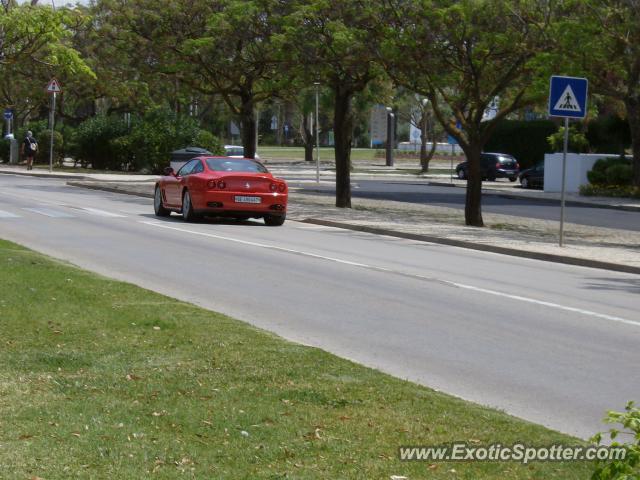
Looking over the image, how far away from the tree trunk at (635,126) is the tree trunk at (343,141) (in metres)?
9.28

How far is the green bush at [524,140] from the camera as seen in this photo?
209 ft

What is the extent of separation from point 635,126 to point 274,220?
19.0 metres

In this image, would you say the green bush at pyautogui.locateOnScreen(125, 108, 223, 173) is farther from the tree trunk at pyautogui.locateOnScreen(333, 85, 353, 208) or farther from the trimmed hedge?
the tree trunk at pyautogui.locateOnScreen(333, 85, 353, 208)

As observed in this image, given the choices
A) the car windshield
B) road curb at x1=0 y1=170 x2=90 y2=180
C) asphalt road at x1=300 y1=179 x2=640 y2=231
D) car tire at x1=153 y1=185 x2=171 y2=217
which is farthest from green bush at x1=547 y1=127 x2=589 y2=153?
car tire at x1=153 y1=185 x2=171 y2=217

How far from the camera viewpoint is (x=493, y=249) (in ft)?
68.2

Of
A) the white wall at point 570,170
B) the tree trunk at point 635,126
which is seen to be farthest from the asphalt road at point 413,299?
the white wall at point 570,170

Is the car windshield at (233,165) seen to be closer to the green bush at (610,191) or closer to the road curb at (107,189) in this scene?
the road curb at (107,189)

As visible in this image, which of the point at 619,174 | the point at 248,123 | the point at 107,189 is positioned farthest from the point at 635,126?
the point at 107,189

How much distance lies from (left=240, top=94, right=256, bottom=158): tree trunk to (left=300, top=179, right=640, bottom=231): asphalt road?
3.41m

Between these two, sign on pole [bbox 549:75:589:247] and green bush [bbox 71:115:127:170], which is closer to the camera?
sign on pole [bbox 549:75:589:247]

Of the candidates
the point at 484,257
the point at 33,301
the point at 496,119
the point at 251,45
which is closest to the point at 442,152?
the point at 251,45

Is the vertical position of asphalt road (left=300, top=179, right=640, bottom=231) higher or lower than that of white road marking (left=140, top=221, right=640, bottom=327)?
lower

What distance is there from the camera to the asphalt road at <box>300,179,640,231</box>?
32719 mm

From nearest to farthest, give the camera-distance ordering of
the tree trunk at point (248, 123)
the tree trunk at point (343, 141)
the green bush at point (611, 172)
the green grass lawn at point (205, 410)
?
the green grass lawn at point (205, 410) → the tree trunk at point (343, 141) → the tree trunk at point (248, 123) → the green bush at point (611, 172)
